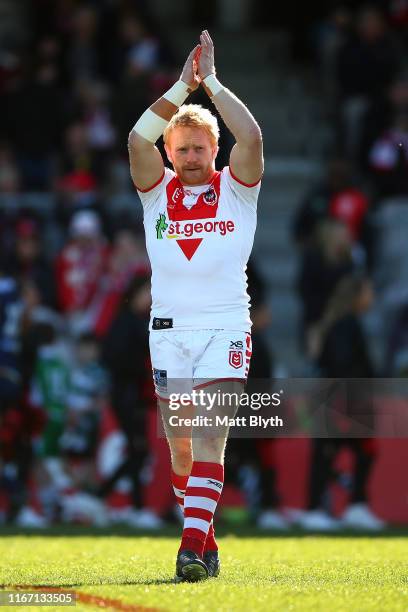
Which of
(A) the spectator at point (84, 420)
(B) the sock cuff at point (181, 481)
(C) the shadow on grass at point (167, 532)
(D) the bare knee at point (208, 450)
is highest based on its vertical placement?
(D) the bare knee at point (208, 450)

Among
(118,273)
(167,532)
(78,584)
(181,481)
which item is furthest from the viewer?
(118,273)

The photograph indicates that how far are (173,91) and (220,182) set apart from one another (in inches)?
21.9

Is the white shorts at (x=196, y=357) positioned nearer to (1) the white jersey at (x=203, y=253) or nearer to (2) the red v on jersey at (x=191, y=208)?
(1) the white jersey at (x=203, y=253)

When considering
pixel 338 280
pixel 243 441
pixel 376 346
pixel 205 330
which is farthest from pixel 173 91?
pixel 376 346

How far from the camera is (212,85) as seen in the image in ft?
27.2

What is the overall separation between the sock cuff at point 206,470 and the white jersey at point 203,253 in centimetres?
73

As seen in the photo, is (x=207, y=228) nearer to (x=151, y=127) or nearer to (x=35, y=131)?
(x=151, y=127)

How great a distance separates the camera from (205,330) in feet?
26.7

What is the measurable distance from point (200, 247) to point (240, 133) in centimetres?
64

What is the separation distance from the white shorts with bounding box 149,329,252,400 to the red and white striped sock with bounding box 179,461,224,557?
0.45 metres

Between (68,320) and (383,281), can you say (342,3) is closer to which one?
(383,281)

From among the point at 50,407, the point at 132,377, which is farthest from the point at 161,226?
the point at 50,407

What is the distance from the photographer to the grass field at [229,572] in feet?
22.8

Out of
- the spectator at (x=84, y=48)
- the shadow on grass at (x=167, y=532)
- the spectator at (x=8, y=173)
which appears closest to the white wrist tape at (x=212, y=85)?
the shadow on grass at (x=167, y=532)
